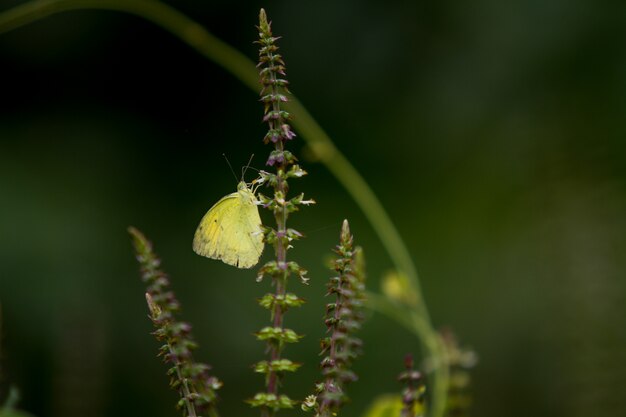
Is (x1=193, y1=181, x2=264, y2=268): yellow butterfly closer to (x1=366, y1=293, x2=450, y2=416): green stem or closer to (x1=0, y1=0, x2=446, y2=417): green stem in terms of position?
(x1=366, y1=293, x2=450, y2=416): green stem

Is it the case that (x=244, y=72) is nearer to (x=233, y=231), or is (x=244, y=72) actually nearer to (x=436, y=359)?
(x=233, y=231)

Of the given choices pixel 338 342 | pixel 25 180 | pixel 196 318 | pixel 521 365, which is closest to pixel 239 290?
pixel 196 318

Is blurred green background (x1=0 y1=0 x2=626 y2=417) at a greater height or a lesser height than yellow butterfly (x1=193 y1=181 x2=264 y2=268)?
greater

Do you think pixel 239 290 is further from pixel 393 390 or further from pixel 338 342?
pixel 338 342

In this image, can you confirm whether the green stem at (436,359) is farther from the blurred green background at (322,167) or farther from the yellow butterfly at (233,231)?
the blurred green background at (322,167)

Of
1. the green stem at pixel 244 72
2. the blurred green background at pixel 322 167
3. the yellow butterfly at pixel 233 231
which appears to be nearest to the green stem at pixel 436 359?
the green stem at pixel 244 72

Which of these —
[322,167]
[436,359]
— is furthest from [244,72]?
[322,167]

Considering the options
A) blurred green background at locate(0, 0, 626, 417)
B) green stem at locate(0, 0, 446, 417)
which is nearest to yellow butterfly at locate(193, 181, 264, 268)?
green stem at locate(0, 0, 446, 417)
